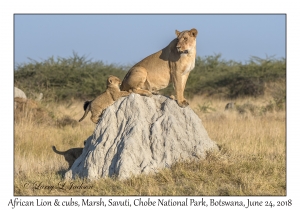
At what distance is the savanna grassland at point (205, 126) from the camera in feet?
29.8

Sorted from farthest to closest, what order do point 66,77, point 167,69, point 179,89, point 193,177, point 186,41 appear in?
1. point 66,77
2. point 167,69
3. point 179,89
4. point 186,41
5. point 193,177

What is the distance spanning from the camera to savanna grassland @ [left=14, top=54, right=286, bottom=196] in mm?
9094

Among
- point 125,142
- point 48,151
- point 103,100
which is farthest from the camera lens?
point 48,151

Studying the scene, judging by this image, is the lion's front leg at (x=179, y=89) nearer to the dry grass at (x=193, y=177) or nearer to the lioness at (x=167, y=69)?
the lioness at (x=167, y=69)

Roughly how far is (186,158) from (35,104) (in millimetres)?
10179

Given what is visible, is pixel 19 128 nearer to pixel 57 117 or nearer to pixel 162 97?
pixel 57 117

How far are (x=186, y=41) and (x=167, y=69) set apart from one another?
648 mm

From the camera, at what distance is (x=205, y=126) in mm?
17031

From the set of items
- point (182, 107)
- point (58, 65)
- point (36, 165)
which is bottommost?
point (36, 165)

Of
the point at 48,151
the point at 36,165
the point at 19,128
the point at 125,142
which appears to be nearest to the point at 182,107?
the point at 125,142

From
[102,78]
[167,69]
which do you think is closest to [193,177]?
[167,69]

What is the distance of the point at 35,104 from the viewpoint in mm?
18891

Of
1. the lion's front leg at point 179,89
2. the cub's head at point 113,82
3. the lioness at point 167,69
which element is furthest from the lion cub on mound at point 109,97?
the lion's front leg at point 179,89

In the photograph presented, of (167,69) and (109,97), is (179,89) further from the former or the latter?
(109,97)
